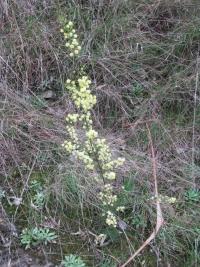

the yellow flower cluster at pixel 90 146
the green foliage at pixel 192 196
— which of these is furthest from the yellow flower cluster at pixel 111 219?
the green foliage at pixel 192 196

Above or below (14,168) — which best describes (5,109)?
above

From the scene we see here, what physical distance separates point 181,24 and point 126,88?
0.65 meters

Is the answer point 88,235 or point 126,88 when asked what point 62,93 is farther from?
point 88,235

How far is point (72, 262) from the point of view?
2.27 metres

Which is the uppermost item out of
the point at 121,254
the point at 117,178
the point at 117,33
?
the point at 117,33

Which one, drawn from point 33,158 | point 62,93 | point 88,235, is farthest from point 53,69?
point 88,235

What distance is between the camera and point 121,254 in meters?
2.34

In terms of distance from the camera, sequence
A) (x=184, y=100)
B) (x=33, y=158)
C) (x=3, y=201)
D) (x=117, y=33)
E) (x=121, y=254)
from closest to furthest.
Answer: (x=121, y=254)
(x=3, y=201)
(x=33, y=158)
(x=184, y=100)
(x=117, y=33)

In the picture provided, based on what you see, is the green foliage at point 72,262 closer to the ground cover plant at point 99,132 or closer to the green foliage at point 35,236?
the ground cover plant at point 99,132

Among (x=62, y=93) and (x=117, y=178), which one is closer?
(x=117, y=178)

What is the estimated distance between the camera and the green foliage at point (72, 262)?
226 cm

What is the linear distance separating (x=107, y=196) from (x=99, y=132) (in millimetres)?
679

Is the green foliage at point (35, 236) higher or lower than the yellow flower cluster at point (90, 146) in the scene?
lower

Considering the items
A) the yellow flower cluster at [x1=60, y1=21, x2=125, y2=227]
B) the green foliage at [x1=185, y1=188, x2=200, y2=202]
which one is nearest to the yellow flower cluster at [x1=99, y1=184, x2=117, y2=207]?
the yellow flower cluster at [x1=60, y1=21, x2=125, y2=227]
